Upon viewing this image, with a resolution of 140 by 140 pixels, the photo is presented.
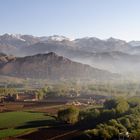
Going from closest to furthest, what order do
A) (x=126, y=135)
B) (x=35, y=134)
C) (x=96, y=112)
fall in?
(x=126, y=135)
(x=35, y=134)
(x=96, y=112)

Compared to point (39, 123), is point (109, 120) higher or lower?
higher

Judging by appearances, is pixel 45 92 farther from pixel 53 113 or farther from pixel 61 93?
pixel 53 113

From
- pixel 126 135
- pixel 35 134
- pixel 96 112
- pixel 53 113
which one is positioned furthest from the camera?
pixel 53 113

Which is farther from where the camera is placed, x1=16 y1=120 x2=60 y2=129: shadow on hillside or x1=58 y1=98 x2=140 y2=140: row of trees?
x1=16 y1=120 x2=60 y2=129: shadow on hillside

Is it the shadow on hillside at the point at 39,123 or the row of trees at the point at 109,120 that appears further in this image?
the shadow on hillside at the point at 39,123

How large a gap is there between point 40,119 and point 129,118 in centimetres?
2065

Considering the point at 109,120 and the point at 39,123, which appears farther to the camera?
the point at 39,123

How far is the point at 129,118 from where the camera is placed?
60.5m

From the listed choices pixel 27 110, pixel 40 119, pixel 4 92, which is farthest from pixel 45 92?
pixel 40 119

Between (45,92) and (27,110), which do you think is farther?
(45,92)

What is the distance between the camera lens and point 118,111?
7300 centimetres

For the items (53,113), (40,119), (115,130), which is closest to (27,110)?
(53,113)

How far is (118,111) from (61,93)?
59.6 meters

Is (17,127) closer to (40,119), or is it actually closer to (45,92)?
(40,119)
